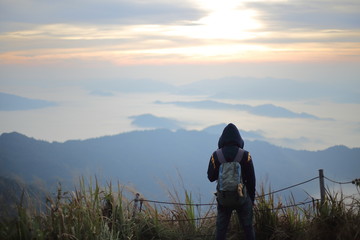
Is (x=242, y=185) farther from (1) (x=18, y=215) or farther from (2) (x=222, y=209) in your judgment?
(1) (x=18, y=215)

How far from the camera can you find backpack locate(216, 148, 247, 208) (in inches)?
256

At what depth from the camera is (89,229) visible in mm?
6836

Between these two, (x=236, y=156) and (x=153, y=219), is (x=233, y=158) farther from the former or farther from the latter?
(x=153, y=219)

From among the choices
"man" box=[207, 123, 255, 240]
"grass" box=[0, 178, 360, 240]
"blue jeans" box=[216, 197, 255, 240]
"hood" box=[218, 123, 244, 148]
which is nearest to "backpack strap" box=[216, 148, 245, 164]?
"man" box=[207, 123, 255, 240]

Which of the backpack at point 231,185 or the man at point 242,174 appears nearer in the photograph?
the backpack at point 231,185

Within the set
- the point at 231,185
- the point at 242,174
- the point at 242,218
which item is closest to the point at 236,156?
the point at 242,174

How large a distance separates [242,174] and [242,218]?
61 centimetres

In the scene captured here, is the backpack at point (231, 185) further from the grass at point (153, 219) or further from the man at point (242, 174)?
the grass at point (153, 219)

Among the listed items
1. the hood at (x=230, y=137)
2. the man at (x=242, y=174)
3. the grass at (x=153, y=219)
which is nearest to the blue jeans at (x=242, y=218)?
the man at (x=242, y=174)

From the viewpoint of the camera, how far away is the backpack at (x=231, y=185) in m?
6.50

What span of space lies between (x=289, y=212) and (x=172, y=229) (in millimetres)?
2048

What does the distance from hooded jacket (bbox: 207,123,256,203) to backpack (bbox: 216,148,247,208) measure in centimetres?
8

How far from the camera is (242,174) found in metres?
6.71

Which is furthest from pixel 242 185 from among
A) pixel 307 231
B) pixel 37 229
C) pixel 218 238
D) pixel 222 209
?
pixel 37 229
